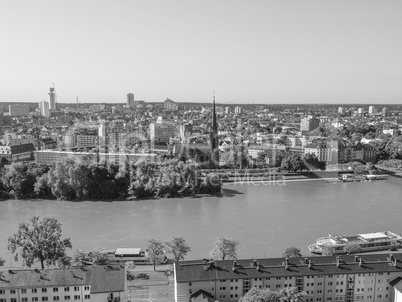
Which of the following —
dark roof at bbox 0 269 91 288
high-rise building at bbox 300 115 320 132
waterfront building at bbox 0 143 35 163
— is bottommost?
dark roof at bbox 0 269 91 288

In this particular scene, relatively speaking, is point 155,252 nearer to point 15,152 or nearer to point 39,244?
point 39,244

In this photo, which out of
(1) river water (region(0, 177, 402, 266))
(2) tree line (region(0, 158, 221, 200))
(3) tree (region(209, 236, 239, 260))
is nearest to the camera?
(3) tree (region(209, 236, 239, 260))

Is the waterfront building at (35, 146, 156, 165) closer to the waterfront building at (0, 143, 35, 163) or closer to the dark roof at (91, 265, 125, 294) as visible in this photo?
the waterfront building at (0, 143, 35, 163)

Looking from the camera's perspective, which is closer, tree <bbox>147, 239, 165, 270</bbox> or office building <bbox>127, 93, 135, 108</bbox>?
tree <bbox>147, 239, 165, 270</bbox>

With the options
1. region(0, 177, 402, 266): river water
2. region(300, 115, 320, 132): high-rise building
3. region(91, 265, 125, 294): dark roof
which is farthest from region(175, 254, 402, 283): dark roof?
region(300, 115, 320, 132): high-rise building

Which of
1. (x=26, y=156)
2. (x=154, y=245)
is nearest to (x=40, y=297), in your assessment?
(x=154, y=245)

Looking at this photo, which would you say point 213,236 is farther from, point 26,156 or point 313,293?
point 26,156

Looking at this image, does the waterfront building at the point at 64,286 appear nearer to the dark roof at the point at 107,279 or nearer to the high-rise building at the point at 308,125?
the dark roof at the point at 107,279
